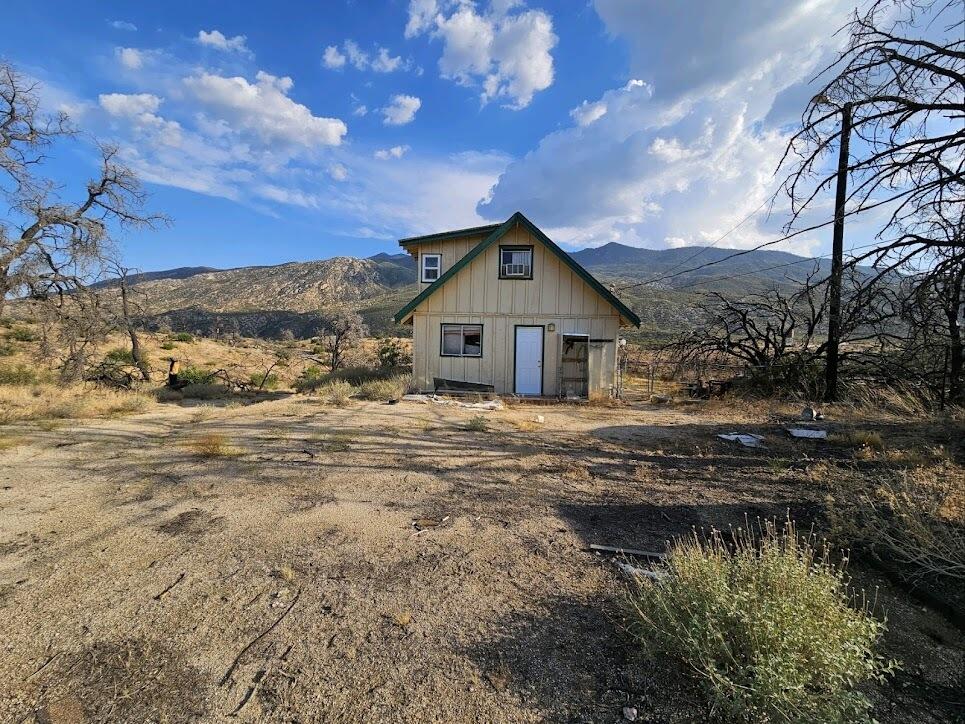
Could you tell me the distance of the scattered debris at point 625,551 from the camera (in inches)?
159

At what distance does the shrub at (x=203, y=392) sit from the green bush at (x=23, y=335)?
1575 cm

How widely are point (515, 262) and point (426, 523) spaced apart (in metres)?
12.3

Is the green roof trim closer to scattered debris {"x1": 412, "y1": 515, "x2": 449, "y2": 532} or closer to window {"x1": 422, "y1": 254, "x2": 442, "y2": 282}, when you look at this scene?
window {"x1": 422, "y1": 254, "x2": 442, "y2": 282}

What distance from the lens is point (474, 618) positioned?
311cm

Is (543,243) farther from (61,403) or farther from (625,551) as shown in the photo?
(61,403)

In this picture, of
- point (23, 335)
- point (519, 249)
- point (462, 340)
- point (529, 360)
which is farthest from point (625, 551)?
point (23, 335)

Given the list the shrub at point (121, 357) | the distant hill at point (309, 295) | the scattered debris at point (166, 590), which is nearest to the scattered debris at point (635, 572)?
the scattered debris at point (166, 590)

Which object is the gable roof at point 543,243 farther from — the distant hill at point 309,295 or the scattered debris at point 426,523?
the distant hill at point 309,295

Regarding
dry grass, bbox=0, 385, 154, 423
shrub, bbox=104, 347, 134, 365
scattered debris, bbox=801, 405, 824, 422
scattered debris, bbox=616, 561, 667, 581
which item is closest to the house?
scattered debris, bbox=801, 405, 824, 422

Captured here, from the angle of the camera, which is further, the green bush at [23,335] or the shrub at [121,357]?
the green bush at [23,335]

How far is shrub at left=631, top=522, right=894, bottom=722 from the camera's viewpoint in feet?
7.13

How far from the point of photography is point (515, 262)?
1583cm

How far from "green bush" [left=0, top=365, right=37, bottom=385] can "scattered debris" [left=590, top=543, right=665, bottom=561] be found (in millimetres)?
19542

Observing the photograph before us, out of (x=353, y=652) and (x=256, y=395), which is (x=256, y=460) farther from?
(x=256, y=395)
